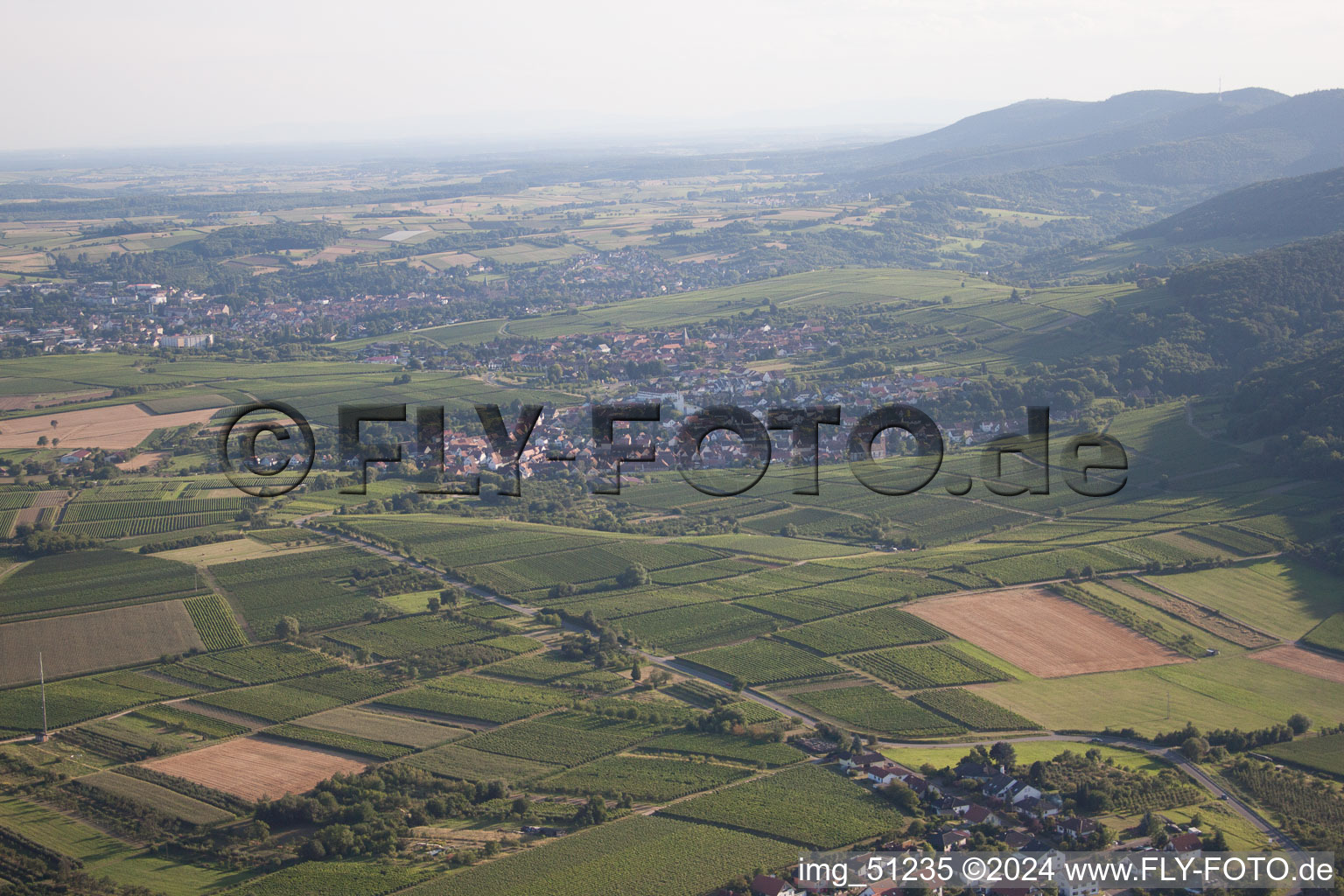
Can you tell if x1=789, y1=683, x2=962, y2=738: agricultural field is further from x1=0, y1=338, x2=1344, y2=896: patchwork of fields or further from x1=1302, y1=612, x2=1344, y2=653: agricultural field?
x1=1302, y1=612, x2=1344, y2=653: agricultural field

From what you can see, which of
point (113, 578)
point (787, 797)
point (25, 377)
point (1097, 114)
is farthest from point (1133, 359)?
point (1097, 114)

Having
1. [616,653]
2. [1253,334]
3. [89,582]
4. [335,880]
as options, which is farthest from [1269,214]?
[335,880]

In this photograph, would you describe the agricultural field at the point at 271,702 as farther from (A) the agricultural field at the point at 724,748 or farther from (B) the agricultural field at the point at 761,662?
(B) the agricultural field at the point at 761,662

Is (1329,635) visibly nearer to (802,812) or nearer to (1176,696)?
(1176,696)

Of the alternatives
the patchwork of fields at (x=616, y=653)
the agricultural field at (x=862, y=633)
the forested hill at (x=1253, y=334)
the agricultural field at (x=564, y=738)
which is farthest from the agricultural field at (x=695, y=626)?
the forested hill at (x=1253, y=334)

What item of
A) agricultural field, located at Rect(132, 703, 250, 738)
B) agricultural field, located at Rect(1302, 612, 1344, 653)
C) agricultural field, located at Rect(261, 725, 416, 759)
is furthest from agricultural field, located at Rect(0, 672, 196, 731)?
agricultural field, located at Rect(1302, 612, 1344, 653)
